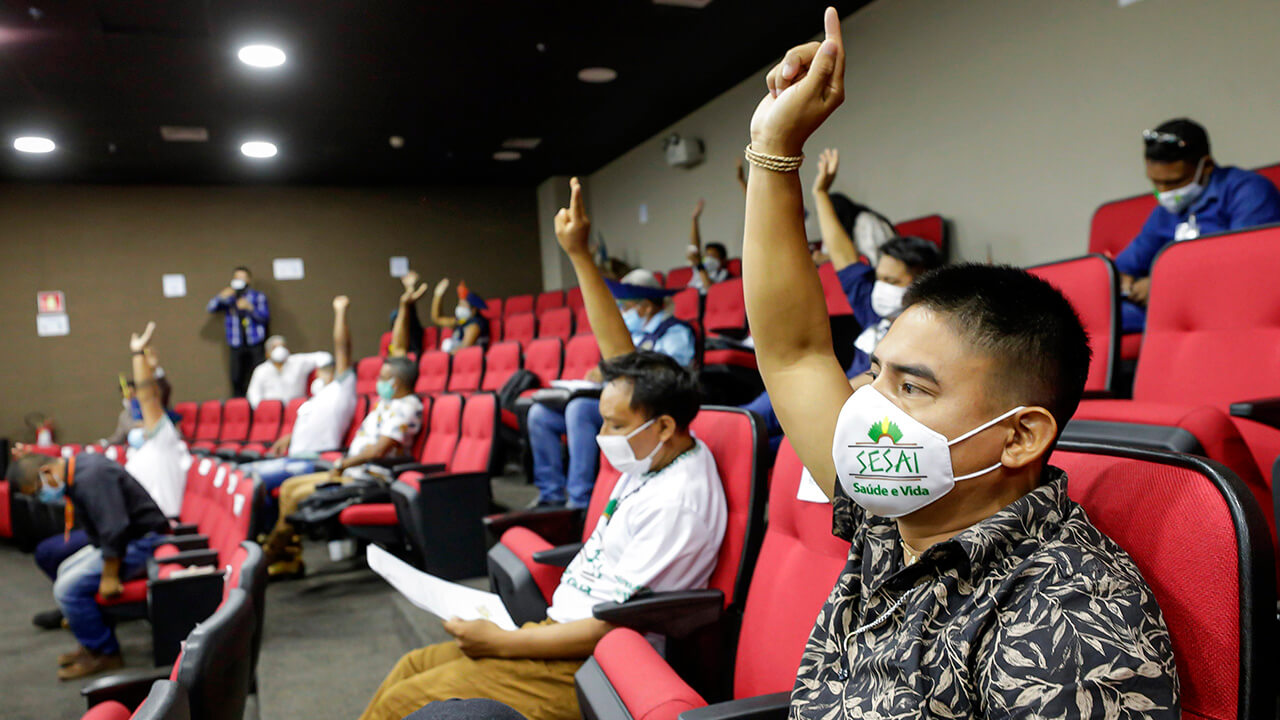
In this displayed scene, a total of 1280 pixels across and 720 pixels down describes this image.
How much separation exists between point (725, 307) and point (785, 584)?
3.82m

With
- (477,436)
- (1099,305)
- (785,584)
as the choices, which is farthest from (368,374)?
(785,584)

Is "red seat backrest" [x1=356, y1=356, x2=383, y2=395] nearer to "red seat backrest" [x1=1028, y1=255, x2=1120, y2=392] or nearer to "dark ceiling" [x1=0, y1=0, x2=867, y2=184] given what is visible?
"dark ceiling" [x1=0, y1=0, x2=867, y2=184]

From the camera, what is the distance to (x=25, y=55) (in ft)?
16.8

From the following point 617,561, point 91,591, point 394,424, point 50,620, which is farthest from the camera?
point 394,424

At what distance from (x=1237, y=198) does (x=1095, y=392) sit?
1185 mm

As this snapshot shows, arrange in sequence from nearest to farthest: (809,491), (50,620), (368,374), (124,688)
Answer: (809,491) → (124,688) → (50,620) → (368,374)

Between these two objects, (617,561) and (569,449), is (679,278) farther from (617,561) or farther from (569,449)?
(617,561)

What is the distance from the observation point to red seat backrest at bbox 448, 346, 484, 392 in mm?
5988

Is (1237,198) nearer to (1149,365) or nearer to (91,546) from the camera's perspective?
(1149,365)

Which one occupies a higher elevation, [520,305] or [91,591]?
[520,305]

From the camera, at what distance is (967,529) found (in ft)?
2.42

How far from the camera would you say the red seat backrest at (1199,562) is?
0.64m

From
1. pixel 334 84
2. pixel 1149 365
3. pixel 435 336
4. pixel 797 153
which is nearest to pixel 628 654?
pixel 797 153

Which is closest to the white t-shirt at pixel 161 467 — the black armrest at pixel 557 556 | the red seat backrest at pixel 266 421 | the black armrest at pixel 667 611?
the black armrest at pixel 557 556
